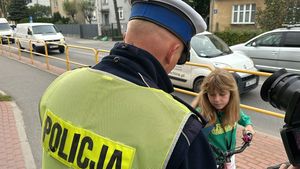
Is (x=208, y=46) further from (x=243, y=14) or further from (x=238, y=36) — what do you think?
(x=243, y=14)

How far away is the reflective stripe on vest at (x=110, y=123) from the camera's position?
1.08 meters

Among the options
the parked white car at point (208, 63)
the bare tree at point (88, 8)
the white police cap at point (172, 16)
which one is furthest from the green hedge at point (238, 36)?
the bare tree at point (88, 8)

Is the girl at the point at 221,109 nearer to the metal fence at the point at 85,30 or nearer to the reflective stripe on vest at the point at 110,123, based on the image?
the reflective stripe on vest at the point at 110,123

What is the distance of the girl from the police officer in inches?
52.3

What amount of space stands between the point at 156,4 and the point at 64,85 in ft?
1.72

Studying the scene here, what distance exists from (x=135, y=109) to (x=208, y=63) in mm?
6507

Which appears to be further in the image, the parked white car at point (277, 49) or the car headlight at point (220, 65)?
the parked white car at point (277, 49)

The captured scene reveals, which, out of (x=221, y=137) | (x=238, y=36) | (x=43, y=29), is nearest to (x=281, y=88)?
(x=221, y=137)

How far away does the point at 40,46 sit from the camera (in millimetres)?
16609

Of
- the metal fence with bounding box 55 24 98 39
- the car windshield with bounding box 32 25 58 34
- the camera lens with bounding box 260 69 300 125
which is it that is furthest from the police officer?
the metal fence with bounding box 55 24 98 39

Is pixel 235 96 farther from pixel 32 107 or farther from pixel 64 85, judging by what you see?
pixel 32 107

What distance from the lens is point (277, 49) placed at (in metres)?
10.1

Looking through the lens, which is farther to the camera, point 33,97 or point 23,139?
point 33,97

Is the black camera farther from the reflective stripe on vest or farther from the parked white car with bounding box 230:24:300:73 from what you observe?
the parked white car with bounding box 230:24:300:73
